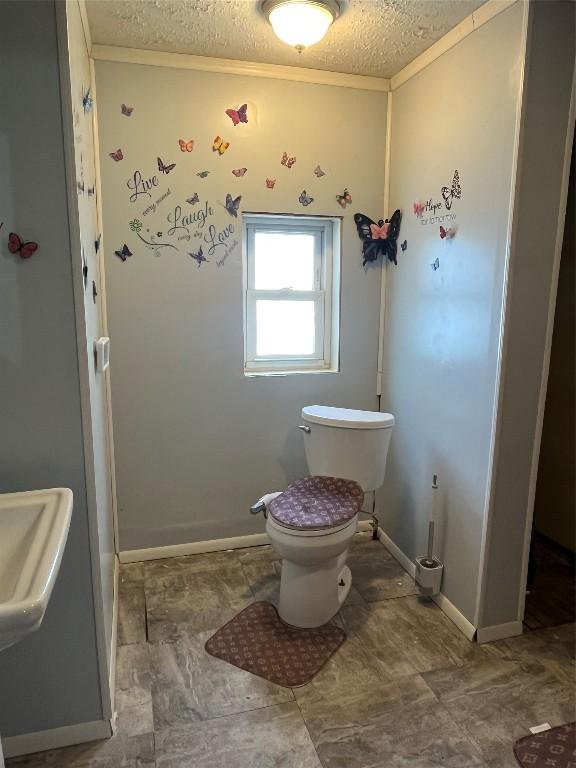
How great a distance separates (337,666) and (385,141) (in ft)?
7.68

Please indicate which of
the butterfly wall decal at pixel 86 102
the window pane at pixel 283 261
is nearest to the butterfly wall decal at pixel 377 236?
the window pane at pixel 283 261

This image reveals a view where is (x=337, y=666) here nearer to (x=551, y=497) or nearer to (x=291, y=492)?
(x=291, y=492)

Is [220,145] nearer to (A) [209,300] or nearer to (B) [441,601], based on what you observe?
(A) [209,300]

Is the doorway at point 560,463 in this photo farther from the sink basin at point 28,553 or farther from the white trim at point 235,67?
the sink basin at point 28,553

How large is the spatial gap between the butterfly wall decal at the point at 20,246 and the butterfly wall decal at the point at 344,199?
5.20 ft

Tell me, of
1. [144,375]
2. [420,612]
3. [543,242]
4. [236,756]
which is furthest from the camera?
[144,375]

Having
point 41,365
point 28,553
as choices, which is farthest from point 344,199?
point 28,553

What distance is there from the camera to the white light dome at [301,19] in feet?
5.83

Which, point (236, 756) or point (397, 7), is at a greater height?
point (397, 7)

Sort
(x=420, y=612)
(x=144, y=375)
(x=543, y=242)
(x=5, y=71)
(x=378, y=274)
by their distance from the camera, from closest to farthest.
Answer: (x=5, y=71) → (x=543, y=242) → (x=420, y=612) → (x=144, y=375) → (x=378, y=274)

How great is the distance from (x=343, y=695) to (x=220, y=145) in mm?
2273

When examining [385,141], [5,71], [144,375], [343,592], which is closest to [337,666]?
[343,592]

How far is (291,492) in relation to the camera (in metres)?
2.20

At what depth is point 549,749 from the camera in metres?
1.54
